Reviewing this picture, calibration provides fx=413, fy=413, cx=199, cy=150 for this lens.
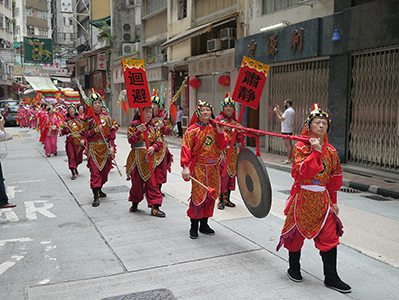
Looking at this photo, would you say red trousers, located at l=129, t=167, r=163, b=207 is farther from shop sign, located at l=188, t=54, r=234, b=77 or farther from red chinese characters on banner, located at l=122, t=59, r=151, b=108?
shop sign, located at l=188, t=54, r=234, b=77

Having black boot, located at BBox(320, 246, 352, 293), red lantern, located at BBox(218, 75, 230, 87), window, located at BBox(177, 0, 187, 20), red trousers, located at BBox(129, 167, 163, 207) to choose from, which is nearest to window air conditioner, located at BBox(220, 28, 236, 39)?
red lantern, located at BBox(218, 75, 230, 87)

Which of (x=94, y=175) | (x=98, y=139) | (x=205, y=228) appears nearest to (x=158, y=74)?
(x=98, y=139)

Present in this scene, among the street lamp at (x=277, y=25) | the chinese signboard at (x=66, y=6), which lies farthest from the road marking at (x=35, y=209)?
the chinese signboard at (x=66, y=6)

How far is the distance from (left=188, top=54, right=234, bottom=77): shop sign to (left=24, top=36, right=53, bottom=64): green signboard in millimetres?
27063

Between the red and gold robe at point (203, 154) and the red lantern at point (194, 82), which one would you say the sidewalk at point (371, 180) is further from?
the red lantern at point (194, 82)

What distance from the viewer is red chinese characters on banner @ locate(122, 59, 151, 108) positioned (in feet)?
19.4

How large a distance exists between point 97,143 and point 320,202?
4.61 meters

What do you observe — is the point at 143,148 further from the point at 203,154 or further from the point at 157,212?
the point at 203,154

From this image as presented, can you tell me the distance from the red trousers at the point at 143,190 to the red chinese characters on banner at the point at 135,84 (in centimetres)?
105

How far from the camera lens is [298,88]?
12672 mm

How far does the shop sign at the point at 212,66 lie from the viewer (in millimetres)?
16469

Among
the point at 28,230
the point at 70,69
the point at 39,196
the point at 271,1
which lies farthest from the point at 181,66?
the point at 70,69

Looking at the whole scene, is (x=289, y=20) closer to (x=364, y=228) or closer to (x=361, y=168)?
(x=361, y=168)

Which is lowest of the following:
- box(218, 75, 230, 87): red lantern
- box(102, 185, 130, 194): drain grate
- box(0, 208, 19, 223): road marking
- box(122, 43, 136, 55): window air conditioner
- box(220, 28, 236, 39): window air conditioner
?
box(102, 185, 130, 194): drain grate
